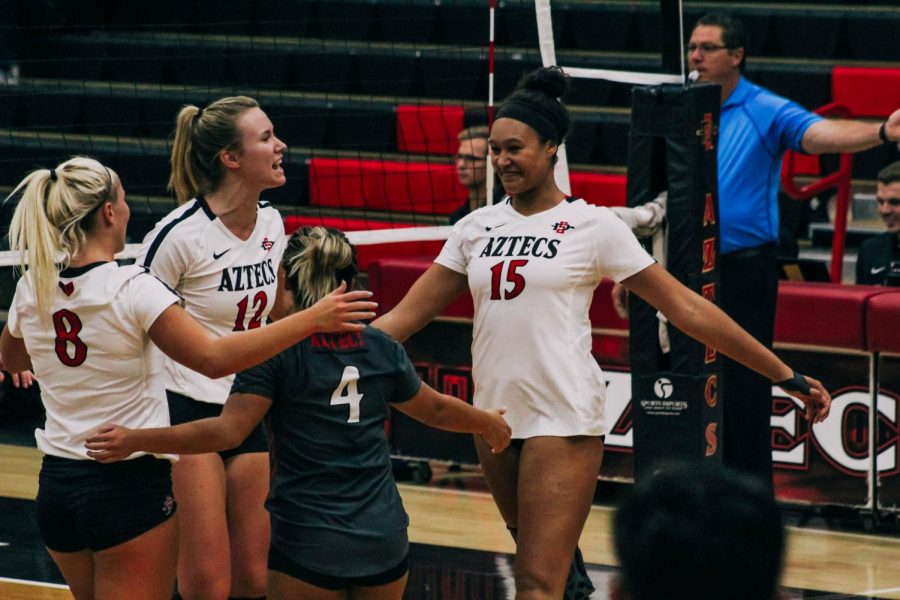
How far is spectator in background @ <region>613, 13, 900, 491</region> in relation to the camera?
6.42 metres

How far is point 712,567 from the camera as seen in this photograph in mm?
1880

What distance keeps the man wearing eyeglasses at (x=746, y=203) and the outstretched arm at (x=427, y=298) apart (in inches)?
80.9

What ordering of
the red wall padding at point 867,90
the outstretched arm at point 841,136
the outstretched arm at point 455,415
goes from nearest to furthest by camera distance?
the outstretched arm at point 455,415 → the outstretched arm at point 841,136 → the red wall padding at point 867,90

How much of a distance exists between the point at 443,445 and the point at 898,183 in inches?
103

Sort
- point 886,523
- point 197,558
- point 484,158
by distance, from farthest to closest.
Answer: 1. point 484,158
2. point 886,523
3. point 197,558

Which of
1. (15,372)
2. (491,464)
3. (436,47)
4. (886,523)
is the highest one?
(436,47)

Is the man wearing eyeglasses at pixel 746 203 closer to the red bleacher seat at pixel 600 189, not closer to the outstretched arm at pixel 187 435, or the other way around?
the outstretched arm at pixel 187 435

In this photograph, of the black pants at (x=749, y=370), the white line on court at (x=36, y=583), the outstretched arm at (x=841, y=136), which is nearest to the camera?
the outstretched arm at (x=841, y=136)

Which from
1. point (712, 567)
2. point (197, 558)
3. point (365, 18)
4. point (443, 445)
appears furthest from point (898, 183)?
point (712, 567)

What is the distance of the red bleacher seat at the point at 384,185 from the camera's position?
10.6 metres

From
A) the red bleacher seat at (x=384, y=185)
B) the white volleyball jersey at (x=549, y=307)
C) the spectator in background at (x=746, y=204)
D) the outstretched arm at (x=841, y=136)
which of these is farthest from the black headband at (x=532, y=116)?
the red bleacher seat at (x=384, y=185)

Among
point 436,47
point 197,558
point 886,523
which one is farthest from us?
point 436,47

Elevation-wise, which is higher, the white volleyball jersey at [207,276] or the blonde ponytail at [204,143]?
the blonde ponytail at [204,143]

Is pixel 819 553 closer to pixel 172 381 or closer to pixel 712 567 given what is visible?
pixel 172 381
